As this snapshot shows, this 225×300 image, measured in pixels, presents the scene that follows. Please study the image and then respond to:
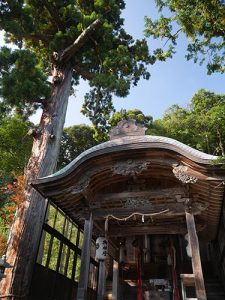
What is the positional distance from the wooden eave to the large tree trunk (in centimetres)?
105

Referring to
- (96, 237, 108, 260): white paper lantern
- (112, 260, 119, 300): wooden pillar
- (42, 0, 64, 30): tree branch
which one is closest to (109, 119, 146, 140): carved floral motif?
(96, 237, 108, 260): white paper lantern

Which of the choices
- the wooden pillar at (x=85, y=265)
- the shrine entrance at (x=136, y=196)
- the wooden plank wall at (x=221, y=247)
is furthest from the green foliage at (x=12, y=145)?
the wooden plank wall at (x=221, y=247)

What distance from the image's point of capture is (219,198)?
24.3 feet

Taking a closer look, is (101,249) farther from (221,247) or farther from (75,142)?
(75,142)

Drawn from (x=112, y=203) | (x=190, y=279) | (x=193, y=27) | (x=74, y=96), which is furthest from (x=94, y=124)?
(x=190, y=279)

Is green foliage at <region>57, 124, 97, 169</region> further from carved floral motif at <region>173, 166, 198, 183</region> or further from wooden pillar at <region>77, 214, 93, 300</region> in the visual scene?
carved floral motif at <region>173, 166, 198, 183</region>

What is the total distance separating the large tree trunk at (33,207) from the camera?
747cm

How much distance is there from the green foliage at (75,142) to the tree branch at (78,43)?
46.5ft

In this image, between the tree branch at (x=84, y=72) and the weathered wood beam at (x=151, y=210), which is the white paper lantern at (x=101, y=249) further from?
the tree branch at (x=84, y=72)

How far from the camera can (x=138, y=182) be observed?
28.9 ft

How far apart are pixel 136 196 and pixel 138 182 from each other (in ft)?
2.66

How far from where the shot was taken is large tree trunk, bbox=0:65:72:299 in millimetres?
7473

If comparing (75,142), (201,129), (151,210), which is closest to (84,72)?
(151,210)

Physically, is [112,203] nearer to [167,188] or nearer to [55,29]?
[167,188]
